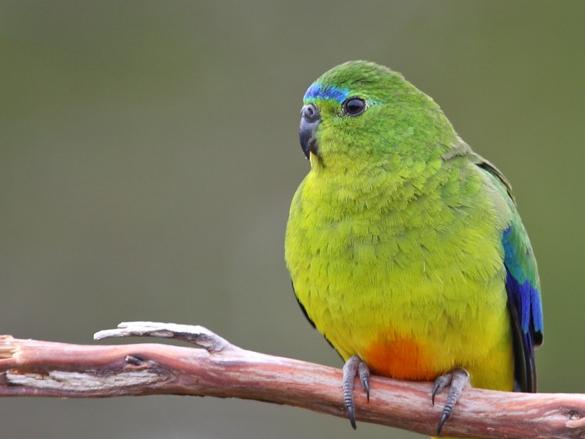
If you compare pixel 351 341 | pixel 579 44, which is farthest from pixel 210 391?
pixel 579 44

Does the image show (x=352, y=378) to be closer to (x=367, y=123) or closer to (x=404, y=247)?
(x=404, y=247)

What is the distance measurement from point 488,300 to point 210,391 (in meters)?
1.25

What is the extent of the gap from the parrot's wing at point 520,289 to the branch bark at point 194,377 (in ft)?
1.98

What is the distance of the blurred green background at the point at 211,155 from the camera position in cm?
800

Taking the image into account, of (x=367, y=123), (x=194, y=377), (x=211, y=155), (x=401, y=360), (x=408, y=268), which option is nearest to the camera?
(x=194, y=377)

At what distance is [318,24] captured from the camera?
9.36 metres

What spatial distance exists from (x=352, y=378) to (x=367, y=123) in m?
1.15

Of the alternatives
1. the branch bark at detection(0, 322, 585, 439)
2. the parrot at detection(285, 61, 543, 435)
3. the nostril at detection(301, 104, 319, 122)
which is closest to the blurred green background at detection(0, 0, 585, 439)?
the parrot at detection(285, 61, 543, 435)

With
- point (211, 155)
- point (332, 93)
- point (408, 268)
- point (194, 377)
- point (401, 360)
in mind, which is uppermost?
point (211, 155)

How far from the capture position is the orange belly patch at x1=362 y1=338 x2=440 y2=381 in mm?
4148

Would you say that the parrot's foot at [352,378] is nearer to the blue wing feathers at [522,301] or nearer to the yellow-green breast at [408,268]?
the yellow-green breast at [408,268]

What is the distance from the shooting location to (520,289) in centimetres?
446

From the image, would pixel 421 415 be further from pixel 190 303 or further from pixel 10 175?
pixel 10 175

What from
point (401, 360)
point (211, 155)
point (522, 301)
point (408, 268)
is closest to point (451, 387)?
point (401, 360)
